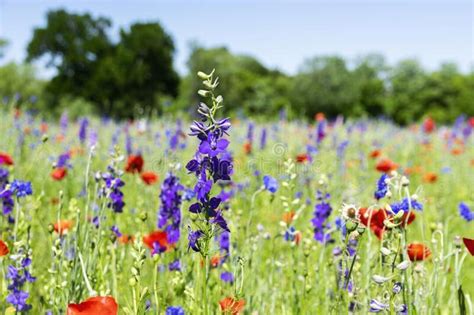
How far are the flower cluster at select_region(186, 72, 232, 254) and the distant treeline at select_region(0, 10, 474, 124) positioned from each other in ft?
42.3

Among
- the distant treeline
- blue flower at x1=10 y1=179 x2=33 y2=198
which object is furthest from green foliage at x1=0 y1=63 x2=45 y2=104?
blue flower at x1=10 y1=179 x2=33 y2=198

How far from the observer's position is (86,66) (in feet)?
117

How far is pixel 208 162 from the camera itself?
1.27m

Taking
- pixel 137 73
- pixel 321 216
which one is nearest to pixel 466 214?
pixel 321 216

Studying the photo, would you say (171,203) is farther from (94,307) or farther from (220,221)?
(94,307)

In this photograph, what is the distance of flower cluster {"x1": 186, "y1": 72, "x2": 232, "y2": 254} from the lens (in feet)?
4.09

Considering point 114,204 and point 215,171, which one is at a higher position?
point 215,171

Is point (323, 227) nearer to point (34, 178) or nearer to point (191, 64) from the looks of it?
point (34, 178)

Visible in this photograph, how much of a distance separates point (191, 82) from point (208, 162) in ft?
186

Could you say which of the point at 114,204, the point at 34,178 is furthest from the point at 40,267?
the point at 34,178

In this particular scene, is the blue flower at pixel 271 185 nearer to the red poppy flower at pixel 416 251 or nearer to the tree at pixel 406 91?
the red poppy flower at pixel 416 251

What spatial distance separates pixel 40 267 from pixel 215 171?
171 cm

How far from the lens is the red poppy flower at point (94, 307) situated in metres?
1.13

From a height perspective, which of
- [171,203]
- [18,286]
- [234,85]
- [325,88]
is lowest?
[18,286]
